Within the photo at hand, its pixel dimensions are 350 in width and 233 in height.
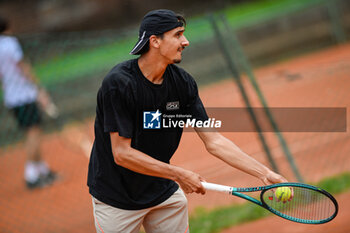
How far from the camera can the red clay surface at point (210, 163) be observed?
514 centimetres

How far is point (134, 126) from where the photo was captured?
2.66 metres

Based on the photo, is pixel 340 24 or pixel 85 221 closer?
pixel 85 221

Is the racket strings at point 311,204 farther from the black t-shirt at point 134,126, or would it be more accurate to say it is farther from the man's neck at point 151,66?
the man's neck at point 151,66

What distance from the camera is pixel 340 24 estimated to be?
11.8 metres

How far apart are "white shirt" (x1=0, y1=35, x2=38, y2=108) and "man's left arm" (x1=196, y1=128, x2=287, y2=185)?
3.45 meters

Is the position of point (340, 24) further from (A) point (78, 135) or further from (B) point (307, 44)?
(A) point (78, 135)

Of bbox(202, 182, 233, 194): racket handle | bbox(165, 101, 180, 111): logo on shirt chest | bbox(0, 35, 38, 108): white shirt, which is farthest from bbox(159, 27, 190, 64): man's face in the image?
bbox(0, 35, 38, 108): white shirt

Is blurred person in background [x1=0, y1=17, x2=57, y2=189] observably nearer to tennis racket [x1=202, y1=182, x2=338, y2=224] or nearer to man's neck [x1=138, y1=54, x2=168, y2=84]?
man's neck [x1=138, y1=54, x2=168, y2=84]

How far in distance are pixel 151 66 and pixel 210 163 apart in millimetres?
3793

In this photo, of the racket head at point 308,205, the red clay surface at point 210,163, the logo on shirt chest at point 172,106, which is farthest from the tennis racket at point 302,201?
the red clay surface at point 210,163

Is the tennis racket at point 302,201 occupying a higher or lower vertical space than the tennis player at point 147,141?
lower

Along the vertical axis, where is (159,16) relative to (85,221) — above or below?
above

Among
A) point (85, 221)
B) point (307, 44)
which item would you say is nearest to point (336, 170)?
point (85, 221)

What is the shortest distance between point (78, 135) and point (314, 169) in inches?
154
